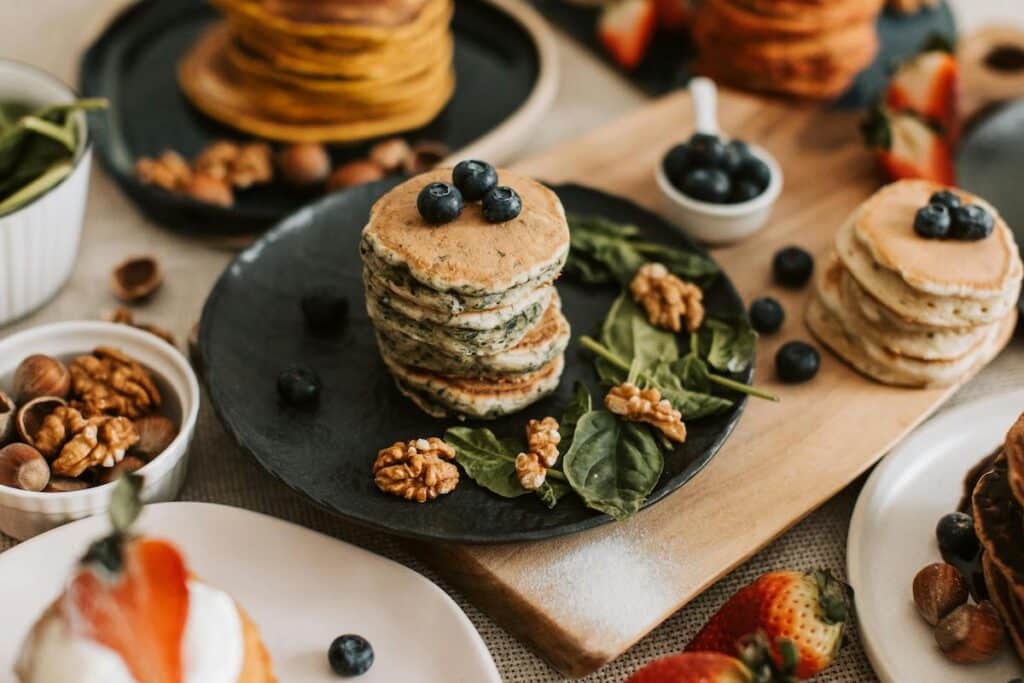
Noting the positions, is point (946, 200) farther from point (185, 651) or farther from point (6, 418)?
point (6, 418)

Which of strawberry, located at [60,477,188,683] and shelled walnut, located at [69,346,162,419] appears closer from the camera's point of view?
strawberry, located at [60,477,188,683]

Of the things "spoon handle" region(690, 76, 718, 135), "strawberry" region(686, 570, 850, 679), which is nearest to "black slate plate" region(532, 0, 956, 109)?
"spoon handle" region(690, 76, 718, 135)

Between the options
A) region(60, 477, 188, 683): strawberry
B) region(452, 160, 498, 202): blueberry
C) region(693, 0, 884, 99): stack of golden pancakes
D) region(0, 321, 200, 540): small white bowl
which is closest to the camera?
region(60, 477, 188, 683): strawberry

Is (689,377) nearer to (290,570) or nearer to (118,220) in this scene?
(290,570)

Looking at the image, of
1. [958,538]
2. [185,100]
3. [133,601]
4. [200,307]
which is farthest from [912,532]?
[185,100]

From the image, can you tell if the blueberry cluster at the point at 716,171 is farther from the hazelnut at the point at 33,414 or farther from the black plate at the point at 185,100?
the hazelnut at the point at 33,414

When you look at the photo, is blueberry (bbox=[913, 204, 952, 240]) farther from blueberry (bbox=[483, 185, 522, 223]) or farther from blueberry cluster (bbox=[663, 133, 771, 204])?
blueberry (bbox=[483, 185, 522, 223])
